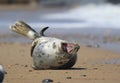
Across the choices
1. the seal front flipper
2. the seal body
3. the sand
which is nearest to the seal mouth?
the seal body

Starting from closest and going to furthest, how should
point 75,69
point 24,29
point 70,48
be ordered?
point 70,48
point 75,69
point 24,29

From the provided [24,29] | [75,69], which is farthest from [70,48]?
[24,29]

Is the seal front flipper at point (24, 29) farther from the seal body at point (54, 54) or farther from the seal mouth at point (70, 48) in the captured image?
the seal mouth at point (70, 48)

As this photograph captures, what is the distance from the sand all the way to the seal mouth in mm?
279

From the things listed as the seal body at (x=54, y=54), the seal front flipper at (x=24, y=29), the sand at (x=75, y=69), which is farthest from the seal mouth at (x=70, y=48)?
the seal front flipper at (x=24, y=29)

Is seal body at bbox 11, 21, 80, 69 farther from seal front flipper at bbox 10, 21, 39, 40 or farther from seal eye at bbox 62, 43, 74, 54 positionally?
seal front flipper at bbox 10, 21, 39, 40

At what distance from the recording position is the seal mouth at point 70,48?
28.1 feet

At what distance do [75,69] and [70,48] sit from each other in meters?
0.41

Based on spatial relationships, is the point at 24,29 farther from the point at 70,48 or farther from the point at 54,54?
the point at 70,48

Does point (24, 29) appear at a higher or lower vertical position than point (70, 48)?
higher

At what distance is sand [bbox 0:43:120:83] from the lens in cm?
775

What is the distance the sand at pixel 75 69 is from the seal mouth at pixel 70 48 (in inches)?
11.0

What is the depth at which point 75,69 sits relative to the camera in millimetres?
8891

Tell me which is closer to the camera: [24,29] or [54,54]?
[54,54]
